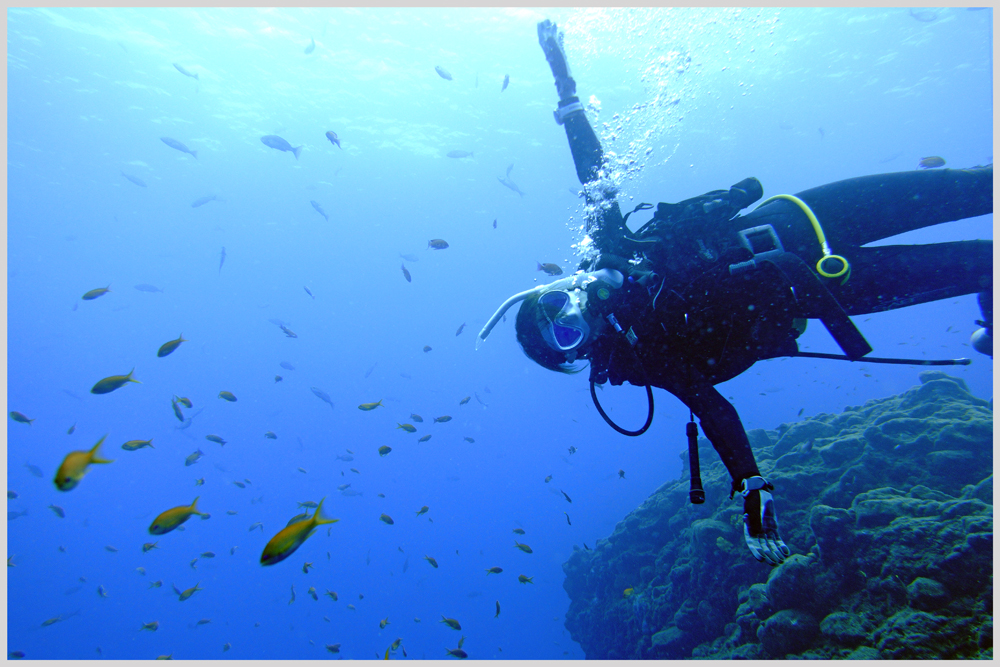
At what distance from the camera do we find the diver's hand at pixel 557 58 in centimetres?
409

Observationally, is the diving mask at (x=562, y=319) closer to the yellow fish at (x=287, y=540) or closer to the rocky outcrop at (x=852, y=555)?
the yellow fish at (x=287, y=540)

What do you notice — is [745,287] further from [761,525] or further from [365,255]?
[365,255]

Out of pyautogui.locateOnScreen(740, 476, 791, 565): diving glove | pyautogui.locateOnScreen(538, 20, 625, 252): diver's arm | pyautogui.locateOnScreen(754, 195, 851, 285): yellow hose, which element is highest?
pyautogui.locateOnScreen(538, 20, 625, 252): diver's arm

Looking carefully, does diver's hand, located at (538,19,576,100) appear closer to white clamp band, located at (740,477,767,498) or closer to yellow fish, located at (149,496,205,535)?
white clamp band, located at (740,477,767,498)

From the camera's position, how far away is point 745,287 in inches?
107

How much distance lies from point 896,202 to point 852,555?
5.22 meters

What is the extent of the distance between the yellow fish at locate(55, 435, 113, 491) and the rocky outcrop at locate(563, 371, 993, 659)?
8220 millimetres

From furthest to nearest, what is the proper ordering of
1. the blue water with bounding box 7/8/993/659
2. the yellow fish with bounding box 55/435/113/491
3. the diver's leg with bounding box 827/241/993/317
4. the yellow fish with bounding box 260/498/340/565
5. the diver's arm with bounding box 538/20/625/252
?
the blue water with bounding box 7/8/993/659 → the diver's arm with bounding box 538/20/625/252 → the yellow fish with bounding box 55/435/113/491 → the yellow fish with bounding box 260/498/340/565 → the diver's leg with bounding box 827/241/993/317

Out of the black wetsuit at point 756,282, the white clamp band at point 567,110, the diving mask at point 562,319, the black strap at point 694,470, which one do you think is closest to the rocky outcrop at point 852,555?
the black wetsuit at point 756,282

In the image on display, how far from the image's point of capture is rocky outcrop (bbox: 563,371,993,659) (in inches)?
168

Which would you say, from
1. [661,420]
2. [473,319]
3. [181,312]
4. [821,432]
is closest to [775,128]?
[821,432]

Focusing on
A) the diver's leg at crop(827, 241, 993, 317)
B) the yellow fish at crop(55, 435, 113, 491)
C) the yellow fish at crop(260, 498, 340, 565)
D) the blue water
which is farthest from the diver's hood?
the blue water

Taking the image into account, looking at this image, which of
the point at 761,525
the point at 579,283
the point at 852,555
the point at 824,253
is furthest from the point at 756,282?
the point at 852,555

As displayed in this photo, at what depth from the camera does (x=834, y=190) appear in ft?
10.3
